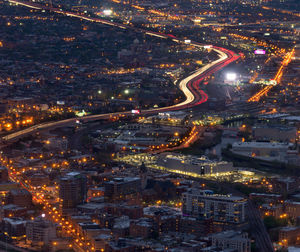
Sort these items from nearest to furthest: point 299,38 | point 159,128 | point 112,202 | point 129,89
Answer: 1. point 112,202
2. point 159,128
3. point 129,89
4. point 299,38

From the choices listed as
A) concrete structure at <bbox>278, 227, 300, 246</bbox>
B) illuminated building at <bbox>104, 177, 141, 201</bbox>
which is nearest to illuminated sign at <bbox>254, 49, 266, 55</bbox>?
illuminated building at <bbox>104, 177, 141, 201</bbox>

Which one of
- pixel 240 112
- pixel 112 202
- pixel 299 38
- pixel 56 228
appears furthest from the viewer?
pixel 299 38

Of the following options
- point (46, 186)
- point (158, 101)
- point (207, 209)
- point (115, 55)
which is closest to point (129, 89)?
point (158, 101)

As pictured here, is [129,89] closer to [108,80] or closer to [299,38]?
[108,80]

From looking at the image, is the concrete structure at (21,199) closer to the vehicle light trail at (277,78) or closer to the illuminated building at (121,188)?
the illuminated building at (121,188)

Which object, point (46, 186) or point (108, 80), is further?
point (108, 80)
